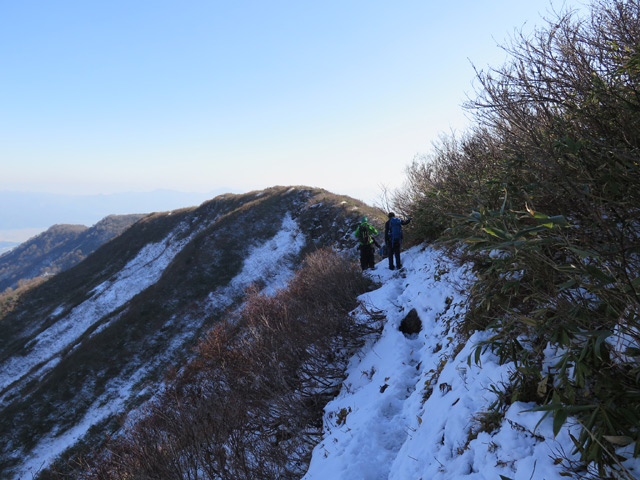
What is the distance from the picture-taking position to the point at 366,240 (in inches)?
481

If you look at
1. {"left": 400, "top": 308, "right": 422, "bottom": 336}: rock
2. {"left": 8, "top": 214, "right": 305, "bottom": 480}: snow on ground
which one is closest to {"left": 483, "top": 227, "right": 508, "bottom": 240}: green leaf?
{"left": 400, "top": 308, "right": 422, "bottom": 336}: rock

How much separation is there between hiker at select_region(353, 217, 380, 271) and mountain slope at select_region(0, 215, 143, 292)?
125 metres

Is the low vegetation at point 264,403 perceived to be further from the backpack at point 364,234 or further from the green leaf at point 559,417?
the green leaf at point 559,417

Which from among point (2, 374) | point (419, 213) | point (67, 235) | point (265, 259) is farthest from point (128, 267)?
point (67, 235)

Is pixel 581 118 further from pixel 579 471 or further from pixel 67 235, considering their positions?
pixel 67 235

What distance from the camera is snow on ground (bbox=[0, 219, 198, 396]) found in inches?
977

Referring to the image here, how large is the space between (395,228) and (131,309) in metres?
22.5

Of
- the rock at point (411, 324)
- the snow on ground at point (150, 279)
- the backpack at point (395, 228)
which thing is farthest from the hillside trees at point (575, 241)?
the snow on ground at point (150, 279)

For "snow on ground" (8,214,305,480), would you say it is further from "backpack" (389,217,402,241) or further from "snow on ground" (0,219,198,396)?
"backpack" (389,217,402,241)

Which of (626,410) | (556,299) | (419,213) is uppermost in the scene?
(419,213)

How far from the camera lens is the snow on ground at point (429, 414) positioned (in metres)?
2.85

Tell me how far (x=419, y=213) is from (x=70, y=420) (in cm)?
2003

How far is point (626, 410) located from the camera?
76.0 inches

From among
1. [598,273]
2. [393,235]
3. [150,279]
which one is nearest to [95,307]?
[150,279]
